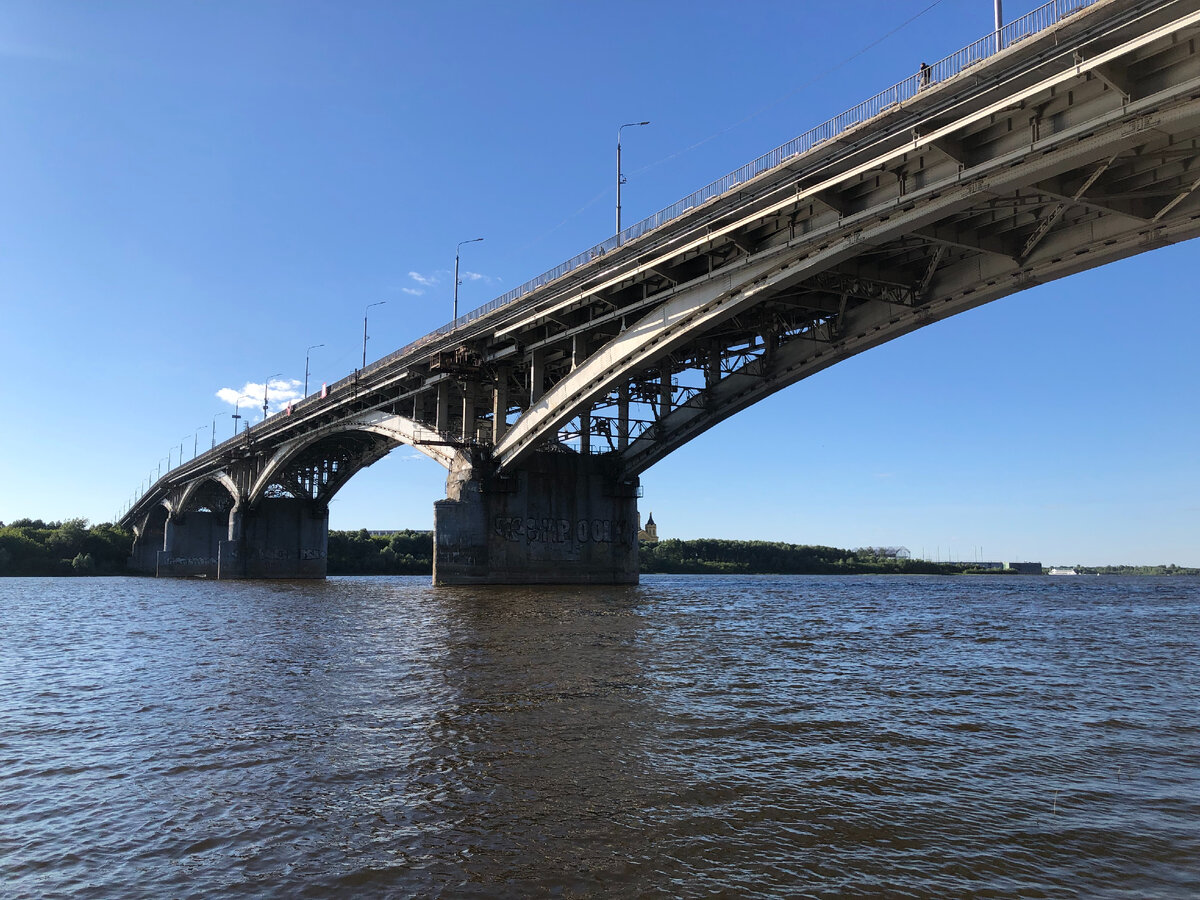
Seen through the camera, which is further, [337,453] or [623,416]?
[337,453]

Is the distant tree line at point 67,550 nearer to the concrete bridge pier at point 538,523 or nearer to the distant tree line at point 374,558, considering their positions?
the distant tree line at point 374,558

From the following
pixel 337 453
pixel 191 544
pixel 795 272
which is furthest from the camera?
pixel 191 544

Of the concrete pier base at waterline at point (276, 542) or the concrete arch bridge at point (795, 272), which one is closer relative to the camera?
the concrete arch bridge at point (795, 272)

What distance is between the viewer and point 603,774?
8.16m

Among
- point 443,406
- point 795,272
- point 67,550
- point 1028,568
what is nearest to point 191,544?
point 67,550

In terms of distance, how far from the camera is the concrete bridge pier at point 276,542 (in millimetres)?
87750

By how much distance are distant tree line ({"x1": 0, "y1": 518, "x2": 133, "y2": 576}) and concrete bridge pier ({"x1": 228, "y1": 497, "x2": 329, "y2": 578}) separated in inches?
1757

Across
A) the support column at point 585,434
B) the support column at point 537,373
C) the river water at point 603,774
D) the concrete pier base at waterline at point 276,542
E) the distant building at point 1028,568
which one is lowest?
the distant building at point 1028,568

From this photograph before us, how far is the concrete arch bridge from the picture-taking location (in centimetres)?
2086

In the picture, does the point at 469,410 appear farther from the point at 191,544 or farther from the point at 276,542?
the point at 191,544

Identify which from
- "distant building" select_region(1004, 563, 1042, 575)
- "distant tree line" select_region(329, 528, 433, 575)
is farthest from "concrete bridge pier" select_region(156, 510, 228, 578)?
"distant building" select_region(1004, 563, 1042, 575)

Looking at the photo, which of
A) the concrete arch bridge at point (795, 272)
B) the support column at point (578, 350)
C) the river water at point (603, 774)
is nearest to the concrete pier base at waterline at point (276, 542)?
the concrete arch bridge at point (795, 272)

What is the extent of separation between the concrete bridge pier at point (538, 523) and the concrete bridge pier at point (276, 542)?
46.7 m

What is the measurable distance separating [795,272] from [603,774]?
24374 mm
